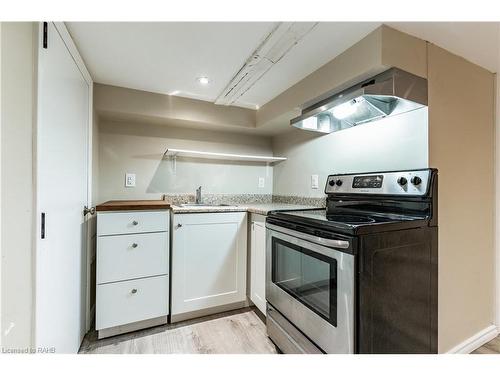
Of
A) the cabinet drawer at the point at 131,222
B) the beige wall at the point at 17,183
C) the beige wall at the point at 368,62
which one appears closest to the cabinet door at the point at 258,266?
the cabinet drawer at the point at 131,222

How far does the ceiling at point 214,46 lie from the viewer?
3.78 feet

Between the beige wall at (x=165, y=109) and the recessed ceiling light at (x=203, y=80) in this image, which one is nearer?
the recessed ceiling light at (x=203, y=80)

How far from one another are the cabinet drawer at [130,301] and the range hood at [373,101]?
5.36 ft

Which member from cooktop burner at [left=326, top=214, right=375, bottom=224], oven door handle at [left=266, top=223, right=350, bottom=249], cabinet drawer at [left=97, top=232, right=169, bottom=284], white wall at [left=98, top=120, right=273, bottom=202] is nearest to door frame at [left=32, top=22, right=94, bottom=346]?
cabinet drawer at [left=97, top=232, right=169, bottom=284]

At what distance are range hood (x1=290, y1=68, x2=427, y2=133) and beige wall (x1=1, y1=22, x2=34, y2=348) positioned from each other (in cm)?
142

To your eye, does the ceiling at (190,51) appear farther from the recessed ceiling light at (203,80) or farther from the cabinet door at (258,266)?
the cabinet door at (258,266)

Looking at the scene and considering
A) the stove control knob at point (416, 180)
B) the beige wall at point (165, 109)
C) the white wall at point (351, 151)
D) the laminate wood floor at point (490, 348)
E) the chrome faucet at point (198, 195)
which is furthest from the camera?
the chrome faucet at point (198, 195)

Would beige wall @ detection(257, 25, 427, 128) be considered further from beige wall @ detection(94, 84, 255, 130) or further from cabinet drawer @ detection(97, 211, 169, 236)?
cabinet drawer @ detection(97, 211, 169, 236)

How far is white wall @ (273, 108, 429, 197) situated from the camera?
4.29 ft

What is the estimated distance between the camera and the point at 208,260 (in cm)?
184

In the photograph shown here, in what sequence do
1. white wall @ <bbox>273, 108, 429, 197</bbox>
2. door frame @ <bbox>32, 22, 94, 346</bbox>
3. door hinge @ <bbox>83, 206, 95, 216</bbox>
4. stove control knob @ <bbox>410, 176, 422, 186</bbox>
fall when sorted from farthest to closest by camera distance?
1. door hinge @ <bbox>83, 206, 95, 216</bbox>
2. white wall @ <bbox>273, 108, 429, 197</bbox>
3. stove control knob @ <bbox>410, 176, 422, 186</bbox>
4. door frame @ <bbox>32, 22, 94, 346</bbox>

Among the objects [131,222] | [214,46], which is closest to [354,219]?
[214,46]
